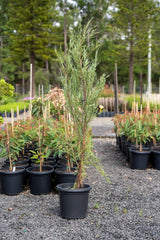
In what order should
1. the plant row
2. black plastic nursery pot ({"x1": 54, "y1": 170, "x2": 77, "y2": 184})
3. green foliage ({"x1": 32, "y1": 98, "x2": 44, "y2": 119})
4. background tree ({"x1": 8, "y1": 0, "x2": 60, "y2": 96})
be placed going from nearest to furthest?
black plastic nursery pot ({"x1": 54, "y1": 170, "x2": 77, "y2": 184}), the plant row, green foliage ({"x1": 32, "y1": 98, "x2": 44, "y2": 119}), background tree ({"x1": 8, "y1": 0, "x2": 60, "y2": 96})

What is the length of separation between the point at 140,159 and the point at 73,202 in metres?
2.10

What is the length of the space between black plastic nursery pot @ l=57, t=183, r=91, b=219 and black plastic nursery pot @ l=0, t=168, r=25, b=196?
892 mm

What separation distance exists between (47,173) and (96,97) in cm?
124

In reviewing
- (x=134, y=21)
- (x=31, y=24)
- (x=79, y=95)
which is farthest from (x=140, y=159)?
(x=31, y=24)

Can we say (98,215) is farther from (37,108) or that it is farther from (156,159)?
(37,108)

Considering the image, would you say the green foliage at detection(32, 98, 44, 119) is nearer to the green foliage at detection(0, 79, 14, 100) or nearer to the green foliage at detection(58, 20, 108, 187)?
the green foliage at detection(0, 79, 14, 100)

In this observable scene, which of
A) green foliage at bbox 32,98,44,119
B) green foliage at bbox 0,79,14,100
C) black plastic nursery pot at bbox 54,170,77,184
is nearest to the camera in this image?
black plastic nursery pot at bbox 54,170,77,184

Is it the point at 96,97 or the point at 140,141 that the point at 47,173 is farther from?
the point at 140,141

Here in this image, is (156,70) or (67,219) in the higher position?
(156,70)

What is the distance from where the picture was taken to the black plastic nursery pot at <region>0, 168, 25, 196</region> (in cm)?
343

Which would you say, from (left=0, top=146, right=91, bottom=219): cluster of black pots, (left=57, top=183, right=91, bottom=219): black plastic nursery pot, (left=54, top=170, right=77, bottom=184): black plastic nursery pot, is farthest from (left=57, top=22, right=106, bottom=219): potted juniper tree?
(left=54, top=170, right=77, bottom=184): black plastic nursery pot

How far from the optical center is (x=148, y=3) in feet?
67.9

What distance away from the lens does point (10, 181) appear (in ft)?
11.3

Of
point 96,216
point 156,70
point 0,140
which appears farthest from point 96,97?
point 156,70
